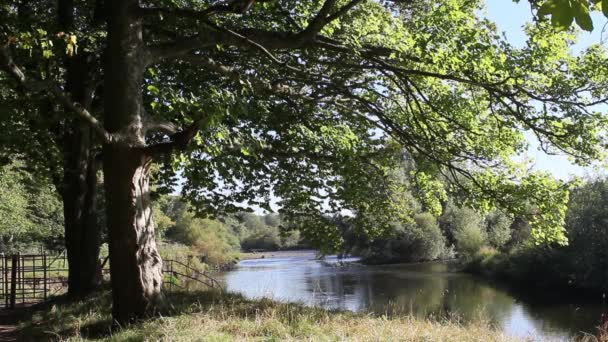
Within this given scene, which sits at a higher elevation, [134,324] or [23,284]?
[134,324]

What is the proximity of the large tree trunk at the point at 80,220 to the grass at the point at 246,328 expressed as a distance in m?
3.18

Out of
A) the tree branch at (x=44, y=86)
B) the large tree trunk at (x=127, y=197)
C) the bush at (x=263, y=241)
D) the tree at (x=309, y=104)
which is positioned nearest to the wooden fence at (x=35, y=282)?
the tree at (x=309, y=104)

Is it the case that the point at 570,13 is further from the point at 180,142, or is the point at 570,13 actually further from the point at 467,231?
the point at 467,231

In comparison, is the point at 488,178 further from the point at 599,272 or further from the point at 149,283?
the point at 599,272

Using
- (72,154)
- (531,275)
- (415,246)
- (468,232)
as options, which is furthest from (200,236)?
(72,154)

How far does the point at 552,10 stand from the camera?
2635 millimetres

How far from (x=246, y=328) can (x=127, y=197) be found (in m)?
2.54

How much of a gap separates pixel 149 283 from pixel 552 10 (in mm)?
6627

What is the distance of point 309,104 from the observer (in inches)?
497

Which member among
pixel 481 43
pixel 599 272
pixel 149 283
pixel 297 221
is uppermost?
pixel 481 43

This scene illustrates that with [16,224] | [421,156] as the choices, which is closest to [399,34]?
[421,156]

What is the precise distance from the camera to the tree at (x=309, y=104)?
7742mm

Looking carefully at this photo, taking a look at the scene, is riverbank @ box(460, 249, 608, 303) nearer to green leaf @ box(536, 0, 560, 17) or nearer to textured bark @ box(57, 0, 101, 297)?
textured bark @ box(57, 0, 101, 297)

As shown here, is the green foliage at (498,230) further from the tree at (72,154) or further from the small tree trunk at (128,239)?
the small tree trunk at (128,239)
